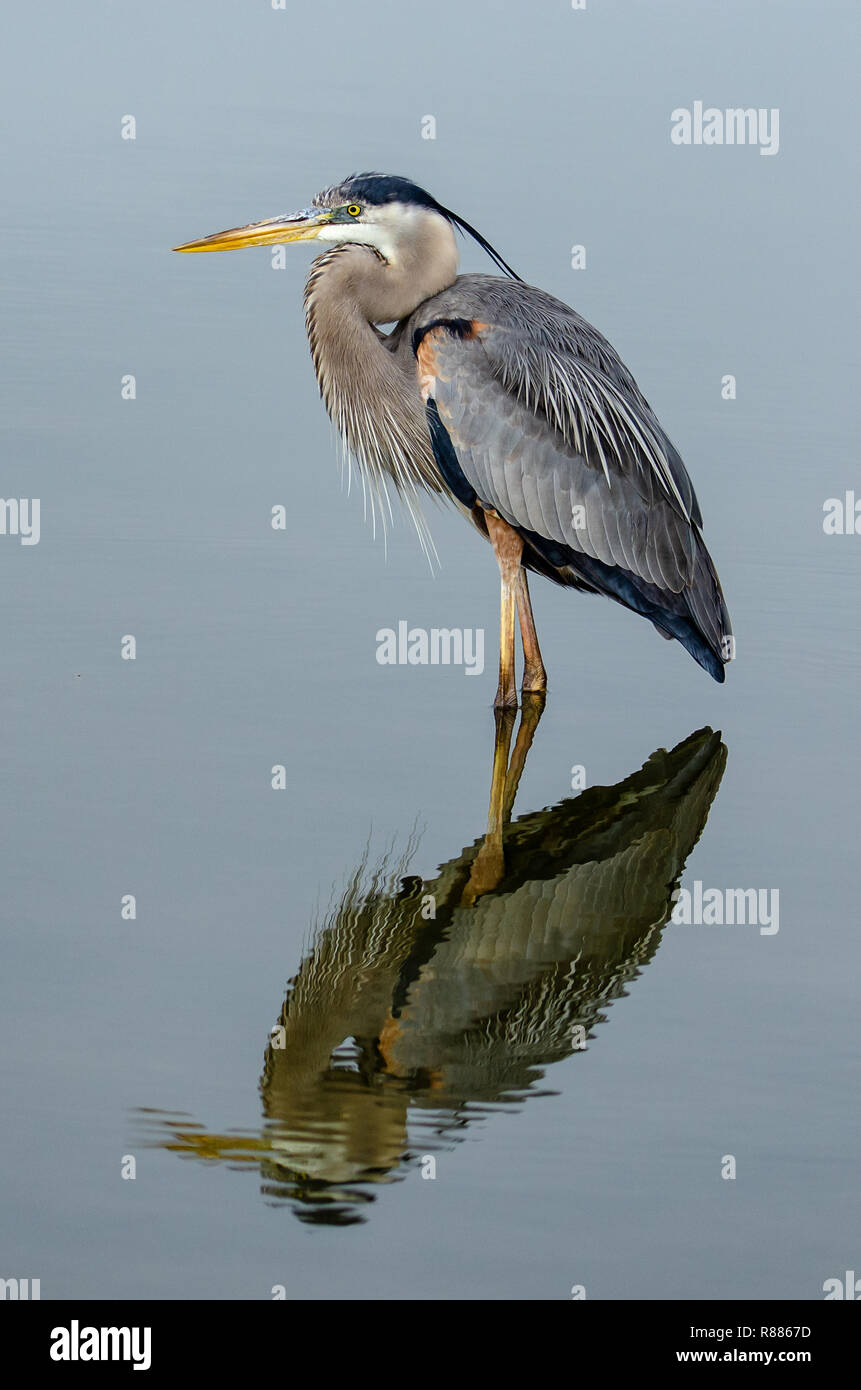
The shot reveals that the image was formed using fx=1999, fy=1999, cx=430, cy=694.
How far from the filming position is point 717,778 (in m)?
7.85

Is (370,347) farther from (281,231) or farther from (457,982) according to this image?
(457,982)

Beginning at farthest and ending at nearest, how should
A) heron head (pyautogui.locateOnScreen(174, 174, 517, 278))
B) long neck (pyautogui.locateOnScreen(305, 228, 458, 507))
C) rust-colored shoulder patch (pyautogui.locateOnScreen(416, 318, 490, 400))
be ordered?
long neck (pyautogui.locateOnScreen(305, 228, 458, 507)) < heron head (pyautogui.locateOnScreen(174, 174, 517, 278)) < rust-colored shoulder patch (pyautogui.locateOnScreen(416, 318, 490, 400))

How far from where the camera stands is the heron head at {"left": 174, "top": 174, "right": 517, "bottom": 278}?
8180 mm

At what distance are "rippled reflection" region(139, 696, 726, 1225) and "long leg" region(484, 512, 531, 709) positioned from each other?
1.03 ft

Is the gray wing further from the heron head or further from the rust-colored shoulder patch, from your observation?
the heron head

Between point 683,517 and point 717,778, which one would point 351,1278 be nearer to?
point 717,778

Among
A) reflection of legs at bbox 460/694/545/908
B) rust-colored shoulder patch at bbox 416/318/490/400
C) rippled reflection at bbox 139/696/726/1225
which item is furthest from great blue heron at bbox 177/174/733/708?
rippled reflection at bbox 139/696/726/1225

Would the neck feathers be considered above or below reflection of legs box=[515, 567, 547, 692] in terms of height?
above

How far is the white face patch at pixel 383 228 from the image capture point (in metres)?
8.18

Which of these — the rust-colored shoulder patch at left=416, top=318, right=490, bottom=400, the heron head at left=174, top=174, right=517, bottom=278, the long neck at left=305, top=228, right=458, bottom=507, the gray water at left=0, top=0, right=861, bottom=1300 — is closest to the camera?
the gray water at left=0, top=0, right=861, bottom=1300

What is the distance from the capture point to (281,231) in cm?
827

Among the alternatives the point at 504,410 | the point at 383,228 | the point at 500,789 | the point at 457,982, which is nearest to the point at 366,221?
the point at 383,228

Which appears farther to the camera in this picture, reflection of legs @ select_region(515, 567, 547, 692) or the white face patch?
reflection of legs @ select_region(515, 567, 547, 692)

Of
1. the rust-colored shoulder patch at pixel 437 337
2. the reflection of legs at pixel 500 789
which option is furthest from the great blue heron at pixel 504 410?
the reflection of legs at pixel 500 789
